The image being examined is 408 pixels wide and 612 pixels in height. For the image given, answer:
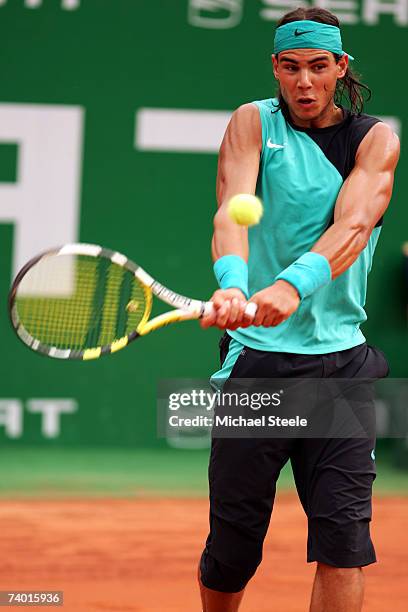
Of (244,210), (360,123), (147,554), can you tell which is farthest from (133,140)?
(244,210)

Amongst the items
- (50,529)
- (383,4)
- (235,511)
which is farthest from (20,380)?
(235,511)

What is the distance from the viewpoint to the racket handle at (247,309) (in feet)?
9.06

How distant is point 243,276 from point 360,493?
66 cm

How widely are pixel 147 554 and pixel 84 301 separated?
1769 mm

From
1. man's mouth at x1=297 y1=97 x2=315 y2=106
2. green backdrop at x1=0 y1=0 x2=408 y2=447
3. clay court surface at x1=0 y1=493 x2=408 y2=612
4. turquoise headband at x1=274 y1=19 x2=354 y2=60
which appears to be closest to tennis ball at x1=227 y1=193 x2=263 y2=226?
man's mouth at x1=297 y1=97 x2=315 y2=106

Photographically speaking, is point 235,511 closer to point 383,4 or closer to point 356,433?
point 356,433

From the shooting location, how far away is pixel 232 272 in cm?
291

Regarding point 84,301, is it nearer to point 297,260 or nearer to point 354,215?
point 297,260

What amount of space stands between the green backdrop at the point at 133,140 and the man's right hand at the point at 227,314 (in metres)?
3.86

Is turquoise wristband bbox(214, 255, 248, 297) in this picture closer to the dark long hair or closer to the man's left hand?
the man's left hand

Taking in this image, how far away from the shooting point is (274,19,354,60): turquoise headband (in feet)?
10.1

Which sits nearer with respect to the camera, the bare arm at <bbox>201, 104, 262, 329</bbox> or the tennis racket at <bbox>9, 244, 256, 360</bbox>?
the tennis racket at <bbox>9, 244, 256, 360</bbox>

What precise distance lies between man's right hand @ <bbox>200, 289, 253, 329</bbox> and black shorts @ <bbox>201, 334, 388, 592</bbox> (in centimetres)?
35

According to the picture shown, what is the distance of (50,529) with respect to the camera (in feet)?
16.8
